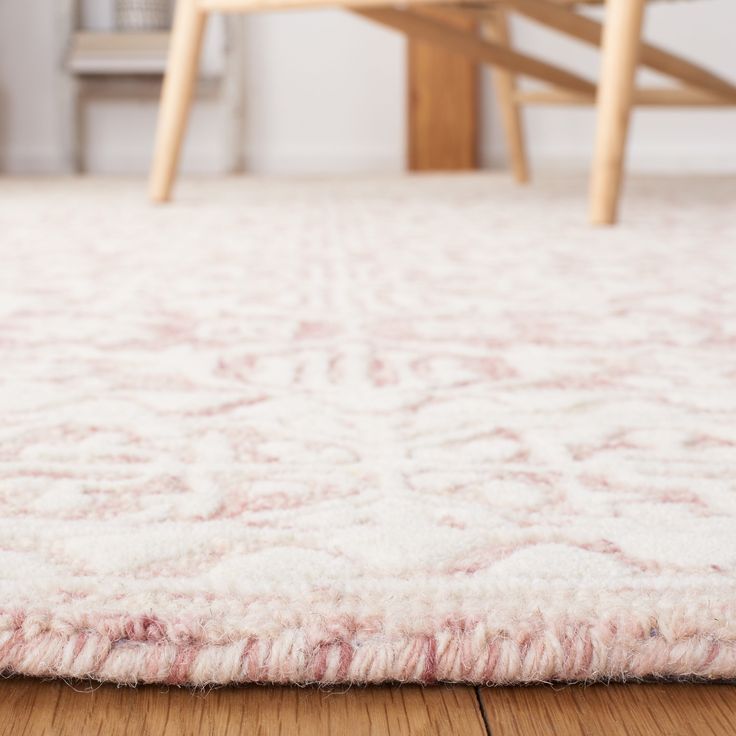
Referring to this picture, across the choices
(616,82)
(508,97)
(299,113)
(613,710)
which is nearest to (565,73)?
(508,97)

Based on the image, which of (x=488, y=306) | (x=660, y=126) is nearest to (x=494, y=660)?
(x=488, y=306)

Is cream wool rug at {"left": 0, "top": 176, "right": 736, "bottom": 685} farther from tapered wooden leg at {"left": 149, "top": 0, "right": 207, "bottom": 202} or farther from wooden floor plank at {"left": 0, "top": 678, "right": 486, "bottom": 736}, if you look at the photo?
tapered wooden leg at {"left": 149, "top": 0, "right": 207, "bottom": 202}

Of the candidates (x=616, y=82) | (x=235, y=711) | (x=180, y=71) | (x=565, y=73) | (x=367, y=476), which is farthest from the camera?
(x=565, y=73)

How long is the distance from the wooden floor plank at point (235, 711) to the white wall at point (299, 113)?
296 centimetres

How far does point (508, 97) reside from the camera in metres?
2.30

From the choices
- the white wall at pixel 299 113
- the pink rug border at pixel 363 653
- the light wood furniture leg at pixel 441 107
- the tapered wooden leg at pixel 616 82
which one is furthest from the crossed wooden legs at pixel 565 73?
the pink rug border at pixel 363 653

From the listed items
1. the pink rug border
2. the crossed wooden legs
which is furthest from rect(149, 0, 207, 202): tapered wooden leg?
the pink rug border

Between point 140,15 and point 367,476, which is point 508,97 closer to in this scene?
point 140,15

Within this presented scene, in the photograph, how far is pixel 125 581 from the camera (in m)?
0.30

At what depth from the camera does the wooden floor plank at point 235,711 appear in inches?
9.9

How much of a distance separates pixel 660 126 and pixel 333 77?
3.29ft

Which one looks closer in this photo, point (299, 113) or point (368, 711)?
point (368, 711)

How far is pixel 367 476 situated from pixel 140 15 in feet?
9.39

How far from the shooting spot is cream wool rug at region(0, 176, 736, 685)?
27cm
